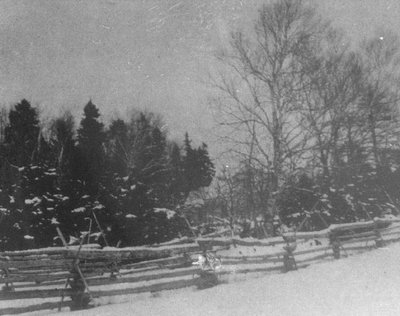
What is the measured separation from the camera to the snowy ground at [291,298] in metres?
7.10

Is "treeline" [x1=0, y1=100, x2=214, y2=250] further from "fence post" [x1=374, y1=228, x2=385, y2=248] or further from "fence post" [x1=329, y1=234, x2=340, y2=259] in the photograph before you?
"fence post" [x1=374, y1=228, x2=385, y2=248]

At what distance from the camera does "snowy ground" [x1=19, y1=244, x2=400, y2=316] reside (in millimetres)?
7102

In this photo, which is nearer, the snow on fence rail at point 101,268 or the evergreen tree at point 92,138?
the snow on fence rail at point 101,268

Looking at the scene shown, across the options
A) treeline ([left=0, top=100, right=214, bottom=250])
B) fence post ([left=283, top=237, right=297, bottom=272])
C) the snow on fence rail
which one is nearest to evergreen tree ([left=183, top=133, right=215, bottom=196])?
treeline ([left=0, top=100, right=214, bottom=250])

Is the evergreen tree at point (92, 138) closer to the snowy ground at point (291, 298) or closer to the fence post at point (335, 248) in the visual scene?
the fence post at point (335, 248)

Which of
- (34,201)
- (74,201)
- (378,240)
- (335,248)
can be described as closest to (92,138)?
(74,201)

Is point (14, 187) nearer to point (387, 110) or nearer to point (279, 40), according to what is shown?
point (279, 40)

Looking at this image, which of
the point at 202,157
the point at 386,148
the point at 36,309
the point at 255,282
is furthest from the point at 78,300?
the point at 202,157

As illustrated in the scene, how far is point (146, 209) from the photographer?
23125 millimetres

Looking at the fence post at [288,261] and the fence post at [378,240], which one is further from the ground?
the fence post at [378,240]

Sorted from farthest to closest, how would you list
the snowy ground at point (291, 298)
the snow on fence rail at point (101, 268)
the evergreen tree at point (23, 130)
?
the evergreen tree at point (23, 130) < the snow on fence rail at point (101, 268) < the snowy ground at point (291, 298)

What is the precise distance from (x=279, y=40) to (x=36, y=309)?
16.0m

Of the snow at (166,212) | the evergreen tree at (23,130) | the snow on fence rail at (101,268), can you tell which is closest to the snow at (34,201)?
the evergreen tree at (23,130)

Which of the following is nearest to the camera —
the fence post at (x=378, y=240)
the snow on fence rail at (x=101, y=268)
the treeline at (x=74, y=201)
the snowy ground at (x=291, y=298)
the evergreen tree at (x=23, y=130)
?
the snowy ground at (x=291, y=298)
